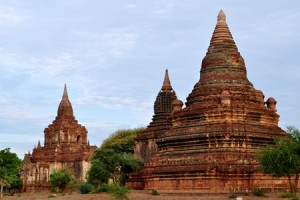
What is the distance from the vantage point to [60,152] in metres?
77.4

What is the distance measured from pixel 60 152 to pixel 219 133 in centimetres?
4482

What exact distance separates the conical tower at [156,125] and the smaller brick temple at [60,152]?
71.1ft

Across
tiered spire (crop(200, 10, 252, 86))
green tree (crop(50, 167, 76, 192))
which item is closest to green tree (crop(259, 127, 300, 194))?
tiered spire (crop(200, 10, 252, 86))

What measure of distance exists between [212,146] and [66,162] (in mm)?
43212

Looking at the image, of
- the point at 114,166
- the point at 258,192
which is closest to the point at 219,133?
the point at 258,192

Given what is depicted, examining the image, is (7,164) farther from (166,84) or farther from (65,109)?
(65,109)

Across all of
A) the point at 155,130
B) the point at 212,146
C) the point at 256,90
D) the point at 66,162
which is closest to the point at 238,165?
the point at 212,146

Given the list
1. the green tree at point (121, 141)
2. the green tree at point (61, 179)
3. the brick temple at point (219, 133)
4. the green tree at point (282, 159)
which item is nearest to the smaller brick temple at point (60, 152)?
the green tree at point (121, 141)

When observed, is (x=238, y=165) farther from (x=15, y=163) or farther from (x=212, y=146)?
(x=15, y=163)

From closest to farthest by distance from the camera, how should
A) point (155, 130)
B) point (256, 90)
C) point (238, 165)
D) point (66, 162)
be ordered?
1. point (238, 165)
2. point (256, 90)
3. point (155, 130)
4. point (66, 162)

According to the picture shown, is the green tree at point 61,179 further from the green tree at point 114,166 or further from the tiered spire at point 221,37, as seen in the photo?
the tiered spire at point 221,37

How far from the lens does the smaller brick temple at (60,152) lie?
7550 centimetres

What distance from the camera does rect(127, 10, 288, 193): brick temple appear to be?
34312mm

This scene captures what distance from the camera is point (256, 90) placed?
130ft
